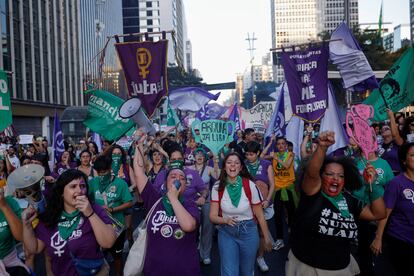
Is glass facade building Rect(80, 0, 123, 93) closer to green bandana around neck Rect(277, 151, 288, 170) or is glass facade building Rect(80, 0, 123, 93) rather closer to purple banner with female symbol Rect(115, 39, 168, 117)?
purple banner with female symbol Rect(115, 39, 168, 117)

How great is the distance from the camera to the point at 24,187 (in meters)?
2.95

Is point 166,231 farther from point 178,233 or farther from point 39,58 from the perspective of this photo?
point 39,58

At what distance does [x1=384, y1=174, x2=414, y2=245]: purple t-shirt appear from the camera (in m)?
3.55

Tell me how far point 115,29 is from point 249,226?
7855 cm

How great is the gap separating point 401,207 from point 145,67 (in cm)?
488

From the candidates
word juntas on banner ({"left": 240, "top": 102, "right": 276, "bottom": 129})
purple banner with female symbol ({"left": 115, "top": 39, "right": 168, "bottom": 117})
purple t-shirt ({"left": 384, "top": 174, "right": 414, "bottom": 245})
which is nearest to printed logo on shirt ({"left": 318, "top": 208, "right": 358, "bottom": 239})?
purple t-shirt ({"left": 384, "top": 174, "right": 414, "bottom": 245})

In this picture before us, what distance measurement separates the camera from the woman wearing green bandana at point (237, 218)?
12.9ft

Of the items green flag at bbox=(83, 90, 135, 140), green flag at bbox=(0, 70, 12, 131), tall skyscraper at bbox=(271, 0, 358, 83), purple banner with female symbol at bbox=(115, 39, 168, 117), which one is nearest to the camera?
green flag at bbox=(0, 70, 12, 131)

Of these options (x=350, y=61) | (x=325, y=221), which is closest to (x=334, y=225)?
(x=325, y=221)

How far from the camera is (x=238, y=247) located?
13.1ft

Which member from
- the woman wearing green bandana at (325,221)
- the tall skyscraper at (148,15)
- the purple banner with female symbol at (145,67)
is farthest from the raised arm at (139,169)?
the tall skyscraper at (148,15)

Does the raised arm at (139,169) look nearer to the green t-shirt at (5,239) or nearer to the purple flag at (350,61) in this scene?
the green t-shirt at (5,239)

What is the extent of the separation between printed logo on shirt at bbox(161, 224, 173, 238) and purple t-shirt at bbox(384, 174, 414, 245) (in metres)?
1.95

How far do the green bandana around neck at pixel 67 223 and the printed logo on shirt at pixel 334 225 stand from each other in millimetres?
1813
